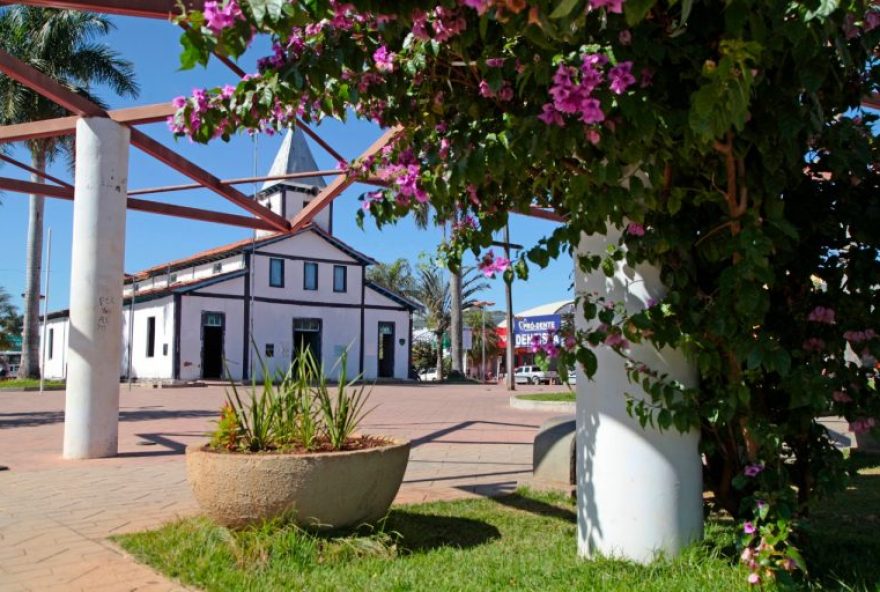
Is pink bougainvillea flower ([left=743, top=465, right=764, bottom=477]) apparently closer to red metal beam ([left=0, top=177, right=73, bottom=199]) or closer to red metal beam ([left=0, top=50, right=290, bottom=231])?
red metal beam ([left=0, top=50, right=290, bottom=231])

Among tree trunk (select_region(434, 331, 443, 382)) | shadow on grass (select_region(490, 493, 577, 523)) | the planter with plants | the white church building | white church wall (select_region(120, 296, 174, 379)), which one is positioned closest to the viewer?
the planter with plants

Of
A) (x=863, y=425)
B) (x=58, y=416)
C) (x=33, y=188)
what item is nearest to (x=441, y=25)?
(x=863, y=425)

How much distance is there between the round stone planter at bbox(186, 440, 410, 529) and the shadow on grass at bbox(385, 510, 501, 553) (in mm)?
393

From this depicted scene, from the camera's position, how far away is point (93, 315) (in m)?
8.40

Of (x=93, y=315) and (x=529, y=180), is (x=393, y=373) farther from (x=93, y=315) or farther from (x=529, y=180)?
(x=529, y=180)

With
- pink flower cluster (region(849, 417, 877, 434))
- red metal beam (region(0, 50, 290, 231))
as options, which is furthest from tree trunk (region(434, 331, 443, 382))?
pink flower cluster (region(849, 417, 877, 434))

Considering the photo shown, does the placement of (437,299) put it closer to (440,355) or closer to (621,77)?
(440,355)

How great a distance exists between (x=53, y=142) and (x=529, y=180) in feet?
101

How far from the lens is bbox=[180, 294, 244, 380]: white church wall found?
32.9m

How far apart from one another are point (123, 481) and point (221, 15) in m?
5.84

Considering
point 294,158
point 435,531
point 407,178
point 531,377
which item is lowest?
point 435,531

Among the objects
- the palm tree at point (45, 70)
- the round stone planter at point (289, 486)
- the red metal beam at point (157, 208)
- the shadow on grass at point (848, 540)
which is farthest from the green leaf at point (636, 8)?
the palm tree at point (45, 70)

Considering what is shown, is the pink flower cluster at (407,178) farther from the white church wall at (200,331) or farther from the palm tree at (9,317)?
the palm tree at (9,317)

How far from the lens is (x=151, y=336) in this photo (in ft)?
113
